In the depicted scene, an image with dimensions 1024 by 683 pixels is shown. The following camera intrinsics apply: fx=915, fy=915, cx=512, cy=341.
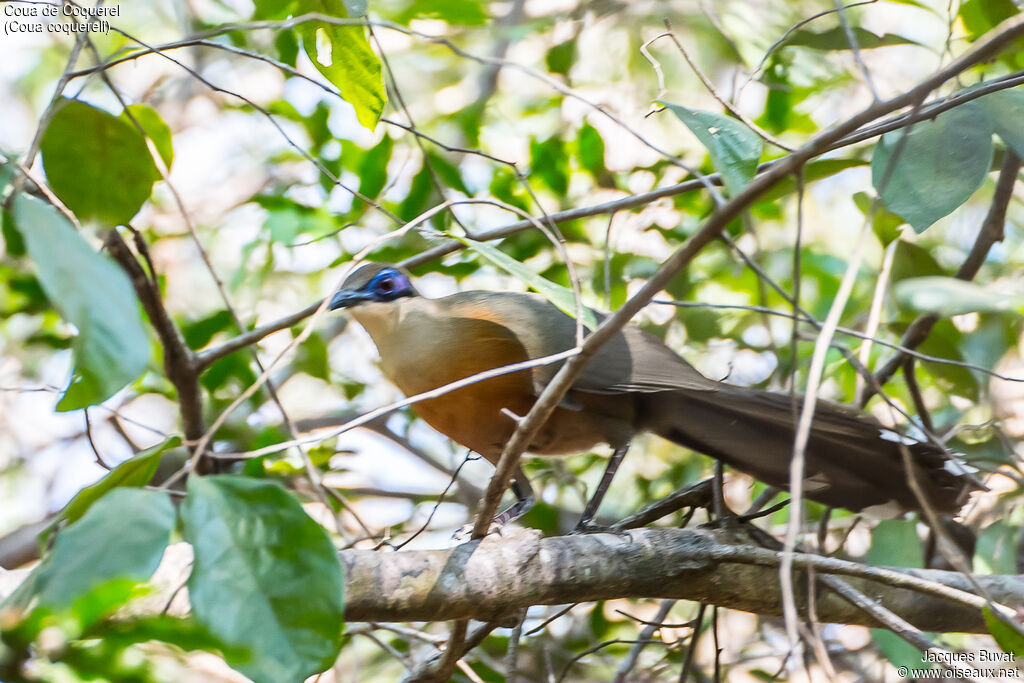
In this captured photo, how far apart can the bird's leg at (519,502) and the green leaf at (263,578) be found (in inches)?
67.5

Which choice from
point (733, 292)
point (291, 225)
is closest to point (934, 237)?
point (733, 292)

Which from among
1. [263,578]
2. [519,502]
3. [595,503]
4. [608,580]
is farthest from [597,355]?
[263,578]

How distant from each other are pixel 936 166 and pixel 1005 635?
0.95 m

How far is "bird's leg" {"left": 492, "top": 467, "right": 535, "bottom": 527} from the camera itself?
9.64ft

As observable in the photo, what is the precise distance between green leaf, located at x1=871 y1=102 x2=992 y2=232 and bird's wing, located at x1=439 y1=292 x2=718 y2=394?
1056 millimetres

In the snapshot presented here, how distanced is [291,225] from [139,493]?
230 centimetres

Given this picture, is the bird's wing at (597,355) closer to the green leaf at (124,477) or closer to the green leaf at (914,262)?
the green leaf at (914,262)

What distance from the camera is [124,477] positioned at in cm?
151

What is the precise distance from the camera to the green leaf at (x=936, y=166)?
70.4 inches

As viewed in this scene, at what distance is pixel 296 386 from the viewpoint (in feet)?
19.6

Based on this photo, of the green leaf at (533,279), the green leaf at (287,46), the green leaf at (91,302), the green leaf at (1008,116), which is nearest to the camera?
the green leaf at (91,302)

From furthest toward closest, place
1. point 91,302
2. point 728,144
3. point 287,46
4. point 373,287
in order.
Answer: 1. point 287,46
2. point 373,287
3. point 728,144
4. point 91,302

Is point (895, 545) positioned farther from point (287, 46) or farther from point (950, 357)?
point (287, 46)

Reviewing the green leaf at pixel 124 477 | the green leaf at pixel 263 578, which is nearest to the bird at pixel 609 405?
the green leaf at pixel 124 477
